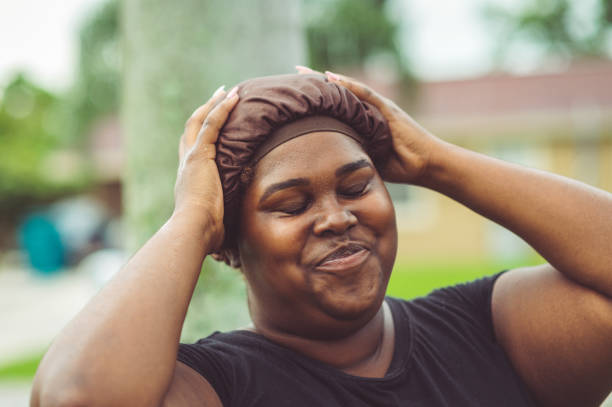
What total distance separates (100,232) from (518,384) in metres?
18.6

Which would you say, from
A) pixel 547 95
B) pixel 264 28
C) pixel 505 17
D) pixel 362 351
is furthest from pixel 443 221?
pixel 505 17

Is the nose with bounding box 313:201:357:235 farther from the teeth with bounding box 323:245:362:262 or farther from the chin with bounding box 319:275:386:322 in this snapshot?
the chin with bounding box 319:275:386:322

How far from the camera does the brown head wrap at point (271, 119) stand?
185 centimetres

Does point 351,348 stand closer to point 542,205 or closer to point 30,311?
point 542,205

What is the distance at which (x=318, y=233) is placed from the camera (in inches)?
71.0

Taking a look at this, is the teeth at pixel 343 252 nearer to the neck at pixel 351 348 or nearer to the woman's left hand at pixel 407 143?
the neck at pixel 351 348

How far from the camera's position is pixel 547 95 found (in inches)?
678

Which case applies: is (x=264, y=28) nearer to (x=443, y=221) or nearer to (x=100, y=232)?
(x=443, y=221)

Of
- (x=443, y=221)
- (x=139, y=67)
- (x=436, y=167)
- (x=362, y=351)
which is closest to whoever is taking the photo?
(x=362, y=351)

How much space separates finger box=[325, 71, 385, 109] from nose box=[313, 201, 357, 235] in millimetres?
428

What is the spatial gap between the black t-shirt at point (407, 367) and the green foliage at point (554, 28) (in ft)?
116

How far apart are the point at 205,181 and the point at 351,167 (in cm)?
43

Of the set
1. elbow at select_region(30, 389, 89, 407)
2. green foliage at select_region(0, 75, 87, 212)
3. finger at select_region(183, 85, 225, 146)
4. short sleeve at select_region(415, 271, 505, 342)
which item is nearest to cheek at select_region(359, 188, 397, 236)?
short sleeve at select_region(415, 271, 505, 342)

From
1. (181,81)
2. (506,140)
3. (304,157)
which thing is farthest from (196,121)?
(506,140)
